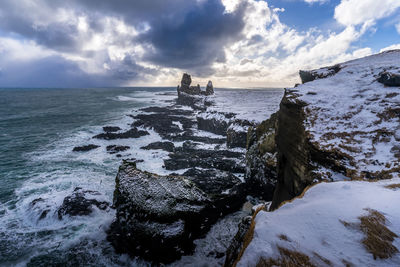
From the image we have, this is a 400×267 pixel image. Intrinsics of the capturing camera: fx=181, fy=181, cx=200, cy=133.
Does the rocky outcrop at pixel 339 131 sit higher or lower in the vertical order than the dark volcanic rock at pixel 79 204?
higher

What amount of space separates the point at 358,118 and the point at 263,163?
706cm

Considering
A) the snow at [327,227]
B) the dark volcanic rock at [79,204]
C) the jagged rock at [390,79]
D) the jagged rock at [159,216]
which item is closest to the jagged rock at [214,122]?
the jagged rock at [159,216]

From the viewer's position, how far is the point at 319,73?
14.9 m

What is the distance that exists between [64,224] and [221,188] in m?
11.0

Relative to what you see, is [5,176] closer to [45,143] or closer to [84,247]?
[45,143]

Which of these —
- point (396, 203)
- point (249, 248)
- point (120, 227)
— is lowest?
point (120, 227)

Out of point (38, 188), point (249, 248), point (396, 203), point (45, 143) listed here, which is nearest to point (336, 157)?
point (396, 203)

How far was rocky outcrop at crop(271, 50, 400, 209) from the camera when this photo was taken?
6176mm

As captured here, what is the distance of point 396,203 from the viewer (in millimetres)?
3439

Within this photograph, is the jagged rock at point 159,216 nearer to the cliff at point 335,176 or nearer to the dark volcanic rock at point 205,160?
the cliff at point 335,176

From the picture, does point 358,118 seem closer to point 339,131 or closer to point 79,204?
point 339,131

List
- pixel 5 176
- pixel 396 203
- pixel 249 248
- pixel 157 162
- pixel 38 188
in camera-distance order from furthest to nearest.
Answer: pixel 157 162 < pixel 5 176 < pixel 38 188 < pixel 396 203 < pixel 249 248

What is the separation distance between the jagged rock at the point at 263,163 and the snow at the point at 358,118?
14.9 feet

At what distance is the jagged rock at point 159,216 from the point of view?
9.63 m
